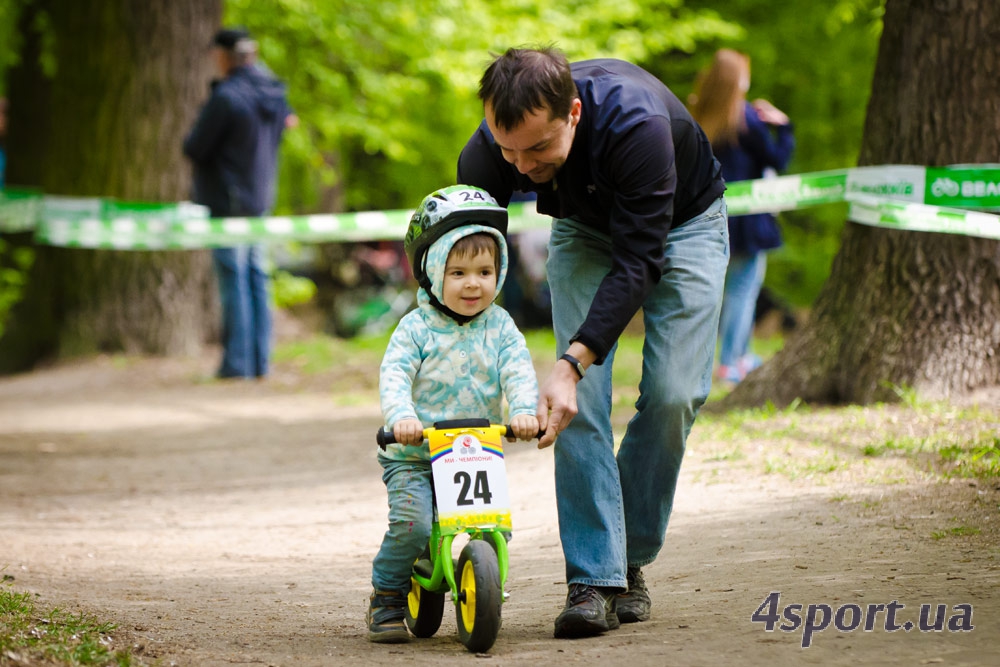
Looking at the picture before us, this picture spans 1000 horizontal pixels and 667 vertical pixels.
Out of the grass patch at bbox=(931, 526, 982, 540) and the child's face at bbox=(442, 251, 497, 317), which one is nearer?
the child's face at bbox=(442, 251, 497, 317)

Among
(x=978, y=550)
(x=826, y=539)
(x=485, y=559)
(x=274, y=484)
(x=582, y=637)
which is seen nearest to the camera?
(x=485, y=559)

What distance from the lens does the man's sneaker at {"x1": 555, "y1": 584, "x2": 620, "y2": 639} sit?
4.11 metres

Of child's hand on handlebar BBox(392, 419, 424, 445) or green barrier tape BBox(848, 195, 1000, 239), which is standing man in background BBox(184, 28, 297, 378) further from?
child's hand on handlebar BBox(392, 419, 424, 445)

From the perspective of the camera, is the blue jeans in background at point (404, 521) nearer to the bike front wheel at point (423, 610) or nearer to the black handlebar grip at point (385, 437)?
the bike front wheel at point (423, 610)

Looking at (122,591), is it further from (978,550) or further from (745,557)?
(978,550)

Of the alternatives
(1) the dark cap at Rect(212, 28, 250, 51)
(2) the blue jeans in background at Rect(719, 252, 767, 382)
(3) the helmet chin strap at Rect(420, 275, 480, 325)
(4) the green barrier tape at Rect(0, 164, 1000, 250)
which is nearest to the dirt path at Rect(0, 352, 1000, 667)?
(3) the helmet chin strap at Rect(420, 275, 480, 325)

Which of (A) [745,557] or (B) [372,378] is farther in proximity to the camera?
(B) [372,378]

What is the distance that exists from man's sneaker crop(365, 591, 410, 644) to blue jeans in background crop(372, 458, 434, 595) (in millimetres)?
29

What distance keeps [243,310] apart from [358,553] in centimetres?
555

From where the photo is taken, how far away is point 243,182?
448 inches

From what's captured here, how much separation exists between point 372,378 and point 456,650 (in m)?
7.51

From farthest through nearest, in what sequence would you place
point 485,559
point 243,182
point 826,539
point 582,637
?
1. point 243,182
2. point 826,539
3. point 582,637
4. point 485,559

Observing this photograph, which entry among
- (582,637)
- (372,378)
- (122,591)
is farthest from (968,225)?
(372,378)

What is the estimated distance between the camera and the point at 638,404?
432cm
